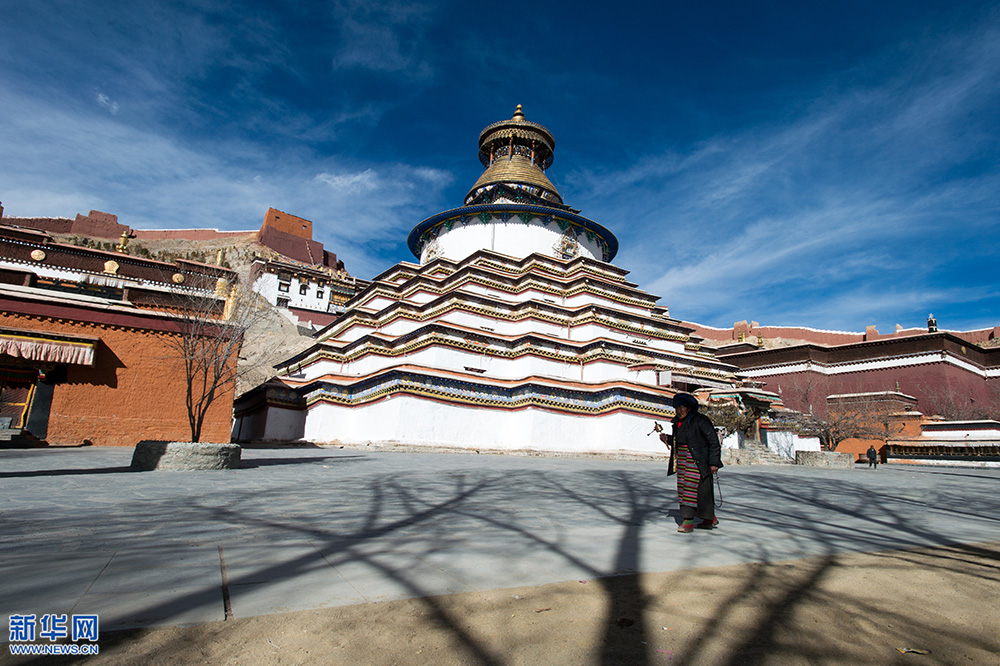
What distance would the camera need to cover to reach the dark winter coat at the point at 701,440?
560 centimetres

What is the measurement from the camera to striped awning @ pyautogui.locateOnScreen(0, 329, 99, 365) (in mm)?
13625

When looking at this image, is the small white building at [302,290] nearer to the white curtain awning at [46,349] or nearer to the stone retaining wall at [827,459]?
the white curtain awning at [46,349]

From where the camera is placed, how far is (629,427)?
19.5m

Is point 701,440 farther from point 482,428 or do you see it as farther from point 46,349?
point 46,349

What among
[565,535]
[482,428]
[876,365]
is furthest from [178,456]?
[876,365]

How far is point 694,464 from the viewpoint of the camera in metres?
5.72

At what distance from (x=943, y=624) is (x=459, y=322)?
65.3 feet

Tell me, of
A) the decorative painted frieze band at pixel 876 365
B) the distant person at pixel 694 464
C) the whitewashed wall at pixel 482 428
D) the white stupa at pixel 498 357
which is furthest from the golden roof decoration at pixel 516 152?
the distant person at pixel 694 464

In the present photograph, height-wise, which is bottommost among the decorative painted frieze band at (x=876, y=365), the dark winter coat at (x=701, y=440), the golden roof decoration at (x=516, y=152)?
the dark winter coat at (x=701, y=440)

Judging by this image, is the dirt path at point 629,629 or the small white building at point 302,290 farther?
the small white building at point 302,290

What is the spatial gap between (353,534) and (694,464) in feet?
11.7

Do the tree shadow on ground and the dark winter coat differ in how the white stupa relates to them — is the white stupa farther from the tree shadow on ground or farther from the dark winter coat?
the dark winter coat

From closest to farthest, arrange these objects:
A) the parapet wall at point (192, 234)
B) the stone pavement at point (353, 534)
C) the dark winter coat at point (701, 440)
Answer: the stone pavement at point (353, 534)
the dark winter coat at point (701, 440)
the parapet wall at point (192, 234)

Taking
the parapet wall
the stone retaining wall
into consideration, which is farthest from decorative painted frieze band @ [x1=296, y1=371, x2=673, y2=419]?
the parapet wall
